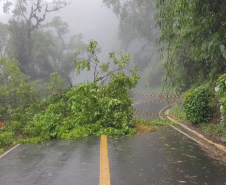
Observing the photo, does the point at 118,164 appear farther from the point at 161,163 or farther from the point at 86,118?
the point at 86,118

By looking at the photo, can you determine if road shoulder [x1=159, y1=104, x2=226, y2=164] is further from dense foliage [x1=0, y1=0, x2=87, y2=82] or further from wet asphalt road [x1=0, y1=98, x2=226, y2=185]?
dense foliage [x1=0, y1=0, x2=87, y2=82]

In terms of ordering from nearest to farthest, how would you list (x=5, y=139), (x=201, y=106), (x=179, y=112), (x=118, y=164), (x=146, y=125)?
(x=118, y=164) < (x=5, y=139) < (x=201, y=106) < (x=146, y=125) < (x=179, y=112)

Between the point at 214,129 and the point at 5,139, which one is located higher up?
the point at 5,139

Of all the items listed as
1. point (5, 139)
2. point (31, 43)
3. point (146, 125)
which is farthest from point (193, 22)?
point (31, 43)

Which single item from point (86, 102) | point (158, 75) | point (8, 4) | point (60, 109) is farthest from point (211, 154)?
point (158, 75)

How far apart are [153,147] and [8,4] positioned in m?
38.2

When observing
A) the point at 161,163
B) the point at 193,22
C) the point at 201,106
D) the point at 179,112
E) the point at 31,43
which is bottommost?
the point at 179,112

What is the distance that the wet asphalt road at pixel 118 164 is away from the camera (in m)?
4.14

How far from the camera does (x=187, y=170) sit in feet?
15.0

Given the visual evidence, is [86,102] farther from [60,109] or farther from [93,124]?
[60,109]

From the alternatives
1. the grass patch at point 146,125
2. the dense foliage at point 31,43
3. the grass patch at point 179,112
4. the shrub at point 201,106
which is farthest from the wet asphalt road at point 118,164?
the dense foliage at point 31,43

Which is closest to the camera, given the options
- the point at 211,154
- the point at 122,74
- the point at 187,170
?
the point at 187,170

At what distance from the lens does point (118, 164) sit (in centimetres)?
493

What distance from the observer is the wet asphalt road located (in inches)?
163
